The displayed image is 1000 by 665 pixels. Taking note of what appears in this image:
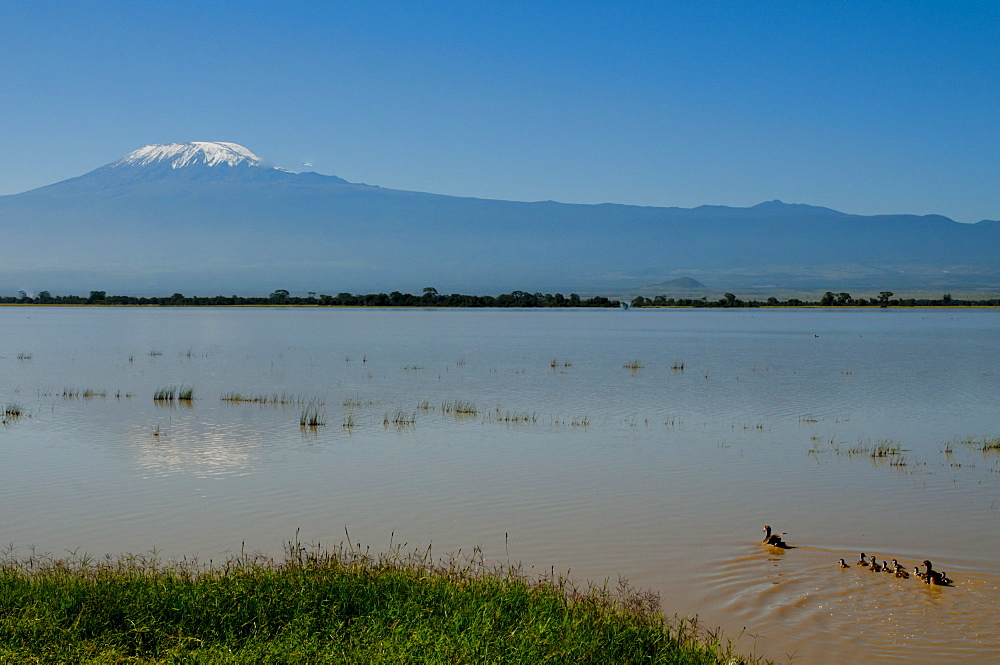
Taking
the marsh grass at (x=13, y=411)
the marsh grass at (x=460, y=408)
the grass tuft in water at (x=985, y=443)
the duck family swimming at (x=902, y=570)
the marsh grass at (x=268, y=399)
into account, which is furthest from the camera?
the marsh grass at (x=268, y=399)

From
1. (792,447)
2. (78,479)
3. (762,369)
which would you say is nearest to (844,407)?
(792,447)

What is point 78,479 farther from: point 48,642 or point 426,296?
point 426,296

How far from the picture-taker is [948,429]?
57.8 ft

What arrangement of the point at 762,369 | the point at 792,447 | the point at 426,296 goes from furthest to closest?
the point at 426,296 < the point at 762,369 < the point at 792,447

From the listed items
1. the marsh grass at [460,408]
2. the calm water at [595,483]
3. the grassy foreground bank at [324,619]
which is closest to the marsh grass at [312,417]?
the calm water at [595,483]

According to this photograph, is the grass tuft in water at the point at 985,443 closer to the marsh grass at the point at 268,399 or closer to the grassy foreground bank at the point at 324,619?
the grassy foreground bank at the point at 324,619

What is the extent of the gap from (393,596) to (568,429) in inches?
418

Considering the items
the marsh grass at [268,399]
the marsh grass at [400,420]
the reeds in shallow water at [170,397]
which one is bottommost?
the marsh grass at [400,420]

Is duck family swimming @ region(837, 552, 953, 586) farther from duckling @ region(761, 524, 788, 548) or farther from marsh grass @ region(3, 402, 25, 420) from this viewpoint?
marsh grass @ region(3, 402, 25, 420)

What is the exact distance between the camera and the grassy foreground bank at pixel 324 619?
5.67 m

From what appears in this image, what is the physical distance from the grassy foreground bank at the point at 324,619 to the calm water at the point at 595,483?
47.5 inches

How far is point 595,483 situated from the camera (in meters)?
12.2

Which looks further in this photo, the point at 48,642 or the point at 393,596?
the point at 393,596

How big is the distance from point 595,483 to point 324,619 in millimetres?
6436
